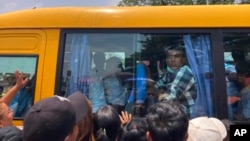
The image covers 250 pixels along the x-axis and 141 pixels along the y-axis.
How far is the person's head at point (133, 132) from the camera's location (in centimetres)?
303

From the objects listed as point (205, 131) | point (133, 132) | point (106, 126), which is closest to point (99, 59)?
point (106, 126)

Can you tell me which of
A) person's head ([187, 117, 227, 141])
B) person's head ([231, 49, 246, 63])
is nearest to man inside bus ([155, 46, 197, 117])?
person's head ([231, 49, 246, 63])

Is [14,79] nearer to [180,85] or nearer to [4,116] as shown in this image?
[4,116]

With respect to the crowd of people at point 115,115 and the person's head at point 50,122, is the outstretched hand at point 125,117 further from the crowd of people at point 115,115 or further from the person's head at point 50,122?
the person's head at point 50,122

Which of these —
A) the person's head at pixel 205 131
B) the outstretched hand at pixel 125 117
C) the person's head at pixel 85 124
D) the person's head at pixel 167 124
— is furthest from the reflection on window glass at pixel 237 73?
the person's head at pixel 167 124

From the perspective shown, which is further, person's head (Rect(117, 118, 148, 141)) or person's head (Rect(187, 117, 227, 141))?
person's head (Rect(117, 118, 148, 141))

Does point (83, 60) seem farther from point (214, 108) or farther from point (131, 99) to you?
point (214, 108)

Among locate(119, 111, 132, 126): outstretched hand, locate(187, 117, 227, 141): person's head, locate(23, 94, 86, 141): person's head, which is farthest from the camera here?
locate(119, 111, 132, 126): outstretched hand

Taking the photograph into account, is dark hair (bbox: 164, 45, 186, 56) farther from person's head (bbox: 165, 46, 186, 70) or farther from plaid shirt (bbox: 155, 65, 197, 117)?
plaid shirt (bbox: 155, 65, 197, 117)

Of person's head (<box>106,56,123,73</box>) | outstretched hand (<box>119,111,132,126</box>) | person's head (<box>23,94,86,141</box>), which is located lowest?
outstretched hand (<box>119,111,132,126</box>)

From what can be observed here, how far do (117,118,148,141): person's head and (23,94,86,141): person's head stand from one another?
41.5 inches

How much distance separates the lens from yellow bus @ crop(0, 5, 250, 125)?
412 cm

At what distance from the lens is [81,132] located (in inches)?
111

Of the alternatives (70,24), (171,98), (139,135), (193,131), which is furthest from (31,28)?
(193,131)
